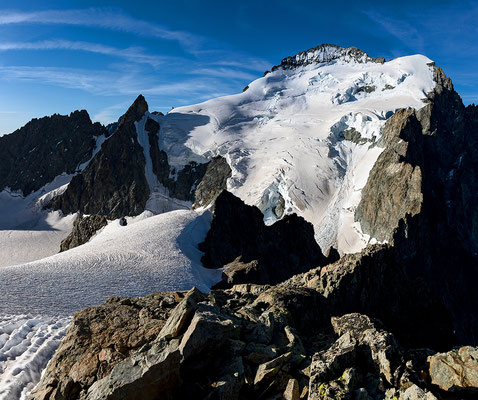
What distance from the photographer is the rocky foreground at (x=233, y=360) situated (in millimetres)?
8070

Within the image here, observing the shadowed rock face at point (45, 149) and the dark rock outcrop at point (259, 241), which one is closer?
the dark rock outcrop at point (259, 241)

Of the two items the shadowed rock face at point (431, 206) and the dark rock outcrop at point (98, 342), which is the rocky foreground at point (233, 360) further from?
the shadowed rock face at point (431, 206)

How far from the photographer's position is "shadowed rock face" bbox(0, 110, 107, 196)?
124 meters

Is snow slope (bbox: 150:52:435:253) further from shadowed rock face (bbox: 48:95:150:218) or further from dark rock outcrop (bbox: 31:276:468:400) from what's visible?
dark rock outcrop (bbox: 31:276:468:400)

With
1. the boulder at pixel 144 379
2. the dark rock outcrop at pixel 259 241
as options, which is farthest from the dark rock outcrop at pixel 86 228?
the boulder at pixel 144 379

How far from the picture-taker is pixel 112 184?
113812 mm

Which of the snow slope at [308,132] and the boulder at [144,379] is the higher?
the snow slope at [308,132]

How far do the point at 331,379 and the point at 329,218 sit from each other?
84755 mm

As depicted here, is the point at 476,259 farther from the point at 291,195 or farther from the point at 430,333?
the point at 430,333

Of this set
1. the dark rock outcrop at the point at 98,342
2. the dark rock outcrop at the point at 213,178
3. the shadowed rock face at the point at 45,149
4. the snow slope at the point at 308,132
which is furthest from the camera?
the shadowed rock face at the point at 45,149

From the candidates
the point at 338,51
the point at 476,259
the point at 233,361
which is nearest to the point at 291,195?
the point at 476,259

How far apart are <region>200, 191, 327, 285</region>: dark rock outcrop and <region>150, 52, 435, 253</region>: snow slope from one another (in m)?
35.0

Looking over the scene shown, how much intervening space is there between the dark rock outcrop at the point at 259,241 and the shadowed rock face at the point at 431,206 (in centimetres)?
3126

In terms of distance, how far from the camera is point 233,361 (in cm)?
921
